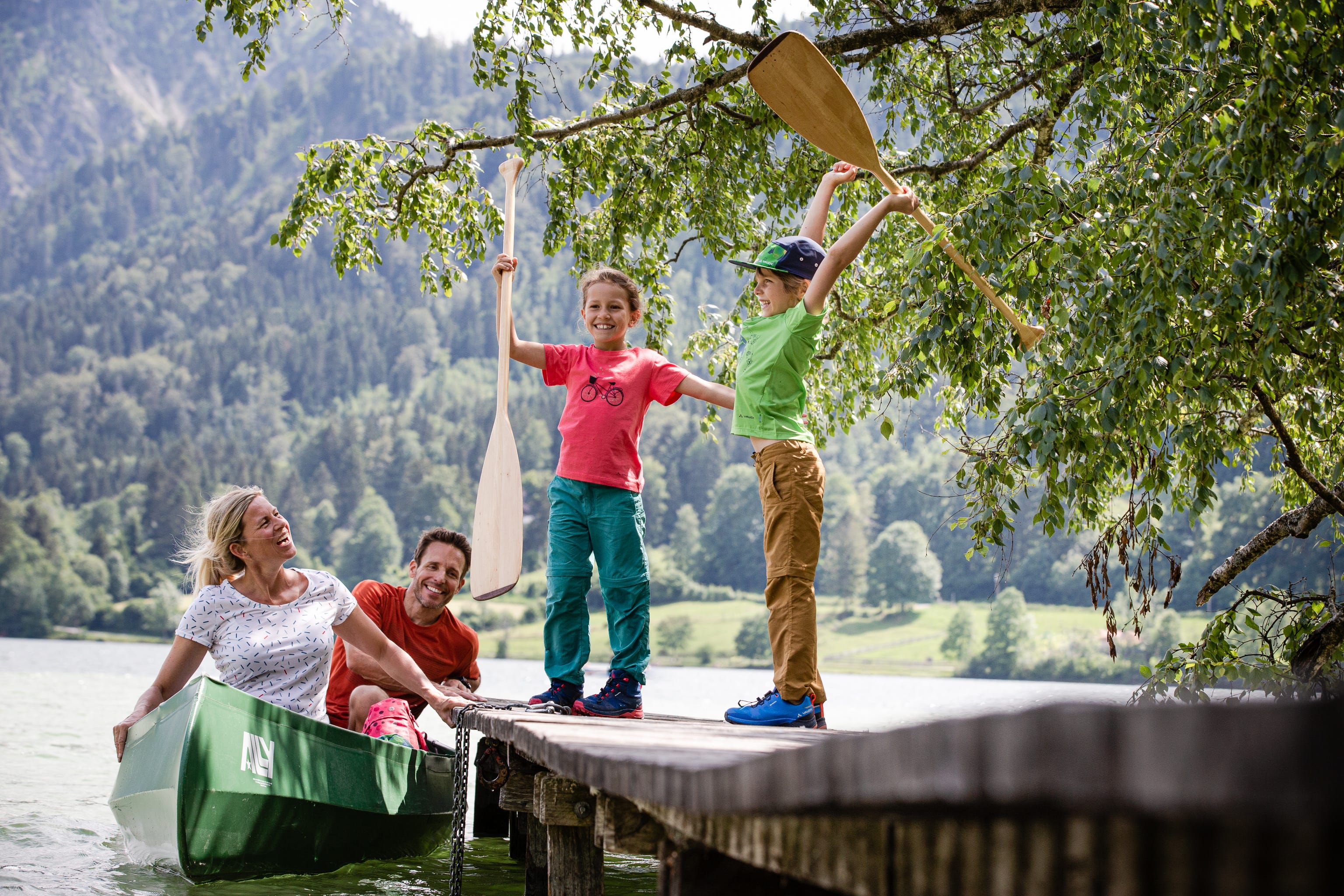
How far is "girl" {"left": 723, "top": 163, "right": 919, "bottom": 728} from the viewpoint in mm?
4289

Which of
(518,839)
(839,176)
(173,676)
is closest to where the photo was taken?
(839,176)

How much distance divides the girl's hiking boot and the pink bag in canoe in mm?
1584

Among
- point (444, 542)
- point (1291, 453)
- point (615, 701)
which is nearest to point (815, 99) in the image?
point (1291, 453)

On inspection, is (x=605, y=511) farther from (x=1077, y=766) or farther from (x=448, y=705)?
(x=1077, y=766)

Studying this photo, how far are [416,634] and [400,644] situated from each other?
11cm

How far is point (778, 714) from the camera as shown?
166 inches

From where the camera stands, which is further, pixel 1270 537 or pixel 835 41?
pixel 835 41

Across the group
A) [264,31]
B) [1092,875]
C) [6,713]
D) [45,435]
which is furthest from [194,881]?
[45,435]

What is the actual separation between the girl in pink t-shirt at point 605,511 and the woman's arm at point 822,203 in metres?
0.79

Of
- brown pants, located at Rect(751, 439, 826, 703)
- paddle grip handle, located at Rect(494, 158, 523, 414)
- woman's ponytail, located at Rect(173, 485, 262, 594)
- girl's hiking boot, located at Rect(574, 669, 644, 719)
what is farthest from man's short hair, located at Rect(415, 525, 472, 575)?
brown pants, located at Rect(751, 439, 826, 703)

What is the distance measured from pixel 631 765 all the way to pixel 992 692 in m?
53.7

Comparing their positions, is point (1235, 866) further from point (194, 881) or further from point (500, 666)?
point (500, 666)

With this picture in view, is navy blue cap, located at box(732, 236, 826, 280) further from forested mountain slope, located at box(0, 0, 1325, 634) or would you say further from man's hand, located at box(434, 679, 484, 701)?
forested mountain slope, located at box(0, 0, 1325, 634)

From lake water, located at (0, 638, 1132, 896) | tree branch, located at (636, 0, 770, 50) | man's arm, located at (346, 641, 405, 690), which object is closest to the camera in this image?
lake water, located at (0, 638, 1132, 896)
